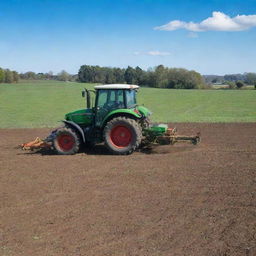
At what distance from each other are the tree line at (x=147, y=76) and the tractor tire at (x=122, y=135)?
2603 inches

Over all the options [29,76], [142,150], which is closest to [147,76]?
[29,76]

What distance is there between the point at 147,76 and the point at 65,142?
69.6 m

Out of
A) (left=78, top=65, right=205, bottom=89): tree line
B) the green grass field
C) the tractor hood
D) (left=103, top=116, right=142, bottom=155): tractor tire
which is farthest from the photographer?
(left=78, top=65, right=205, bottom=89): tree line

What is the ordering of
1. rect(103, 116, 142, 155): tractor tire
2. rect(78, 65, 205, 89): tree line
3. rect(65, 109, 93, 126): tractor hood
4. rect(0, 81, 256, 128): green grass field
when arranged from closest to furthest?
rect(103, 116, 142, 155): tractor tire → rect(65, 109, 93, 126): tractor hood → rect(0, 81, 256, 128): green grass field → rect(78, 65, 205, 89): tree line

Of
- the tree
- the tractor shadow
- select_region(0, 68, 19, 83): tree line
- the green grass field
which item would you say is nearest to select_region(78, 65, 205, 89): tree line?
the tree

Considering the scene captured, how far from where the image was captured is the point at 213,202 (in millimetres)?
7184

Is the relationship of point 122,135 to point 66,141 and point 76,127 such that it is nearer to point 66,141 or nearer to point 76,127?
point 76,127

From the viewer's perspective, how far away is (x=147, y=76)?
8019cm

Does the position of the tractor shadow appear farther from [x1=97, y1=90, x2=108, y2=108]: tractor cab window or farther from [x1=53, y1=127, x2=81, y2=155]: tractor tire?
[x1=97, y1=90, x2=108, y2=108]: tractor cab window

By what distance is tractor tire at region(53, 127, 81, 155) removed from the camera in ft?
37.8

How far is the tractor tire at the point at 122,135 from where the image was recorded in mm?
11125

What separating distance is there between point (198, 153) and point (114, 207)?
4.94 m

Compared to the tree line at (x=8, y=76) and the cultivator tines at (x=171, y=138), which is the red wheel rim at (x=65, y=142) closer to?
the cultivator tines at (x=171, y=138)

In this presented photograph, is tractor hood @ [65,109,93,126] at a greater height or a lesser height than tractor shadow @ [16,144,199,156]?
greater
